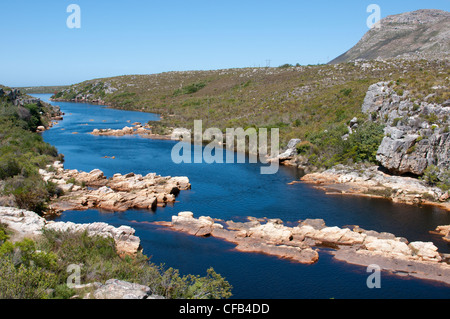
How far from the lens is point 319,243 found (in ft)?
89.7

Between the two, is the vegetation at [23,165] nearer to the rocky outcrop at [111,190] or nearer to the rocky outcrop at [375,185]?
the rocky outcrop at [111,190]

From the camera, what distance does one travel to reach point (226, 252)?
84.7 feet

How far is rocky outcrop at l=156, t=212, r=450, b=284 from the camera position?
24.3 meters

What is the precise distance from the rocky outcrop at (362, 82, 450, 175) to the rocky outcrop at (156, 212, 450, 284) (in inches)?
565

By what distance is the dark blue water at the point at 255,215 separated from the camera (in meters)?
21.6

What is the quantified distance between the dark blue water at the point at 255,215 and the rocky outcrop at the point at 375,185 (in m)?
1.43

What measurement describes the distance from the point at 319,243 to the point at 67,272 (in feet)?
55.1

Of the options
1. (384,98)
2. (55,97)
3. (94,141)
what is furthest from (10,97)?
(55,97)

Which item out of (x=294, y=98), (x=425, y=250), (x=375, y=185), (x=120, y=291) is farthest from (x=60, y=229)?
(x=294, y=98)

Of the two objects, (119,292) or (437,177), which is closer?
(119,292)

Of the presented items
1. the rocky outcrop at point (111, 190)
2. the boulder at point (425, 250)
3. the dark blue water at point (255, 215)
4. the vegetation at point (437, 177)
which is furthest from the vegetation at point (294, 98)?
the rocky outcrop at point (111, 190)

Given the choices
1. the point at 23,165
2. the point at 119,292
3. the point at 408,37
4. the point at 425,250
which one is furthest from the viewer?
the point at 408,37

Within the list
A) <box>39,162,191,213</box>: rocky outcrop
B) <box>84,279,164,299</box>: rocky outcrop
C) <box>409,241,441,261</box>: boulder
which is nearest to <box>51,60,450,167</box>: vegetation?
<box>409,241,441,261</box>: boulder

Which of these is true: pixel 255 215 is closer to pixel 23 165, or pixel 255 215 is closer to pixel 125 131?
pixel 23 165
